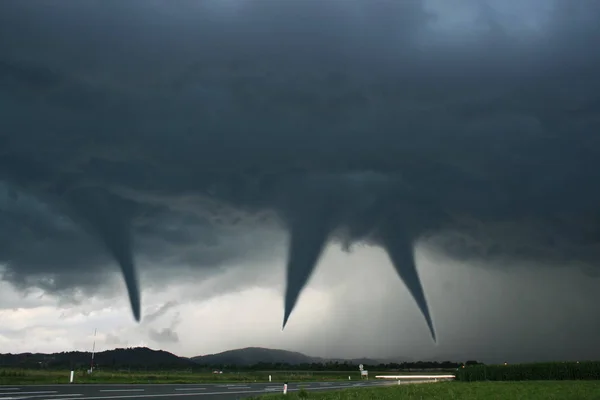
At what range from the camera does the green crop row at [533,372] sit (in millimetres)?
82438

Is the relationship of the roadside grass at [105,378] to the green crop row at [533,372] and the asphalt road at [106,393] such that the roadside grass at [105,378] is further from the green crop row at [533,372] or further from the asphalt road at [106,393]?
the green crop row at [533,372]

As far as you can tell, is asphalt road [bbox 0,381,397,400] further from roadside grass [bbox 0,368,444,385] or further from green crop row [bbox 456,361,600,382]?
green crop row [bbox 456,361,600,382]

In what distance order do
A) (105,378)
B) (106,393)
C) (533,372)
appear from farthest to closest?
(533,372), (105,378), (106,393)

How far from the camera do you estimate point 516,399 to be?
2916cm

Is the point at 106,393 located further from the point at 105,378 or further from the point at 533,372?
the point at 533,372

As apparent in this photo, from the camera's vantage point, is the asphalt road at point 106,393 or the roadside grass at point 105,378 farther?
the roadside grass at point 105,378

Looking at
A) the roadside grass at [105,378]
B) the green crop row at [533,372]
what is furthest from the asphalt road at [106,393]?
the green crop row at [533,372]

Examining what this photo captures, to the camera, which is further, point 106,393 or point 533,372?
point 533,372

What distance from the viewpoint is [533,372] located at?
3378 inches

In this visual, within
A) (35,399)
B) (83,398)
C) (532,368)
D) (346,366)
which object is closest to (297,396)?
(83,398)

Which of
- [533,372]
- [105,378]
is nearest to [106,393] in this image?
[105,378]

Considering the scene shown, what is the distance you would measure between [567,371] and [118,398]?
78661 millimetres

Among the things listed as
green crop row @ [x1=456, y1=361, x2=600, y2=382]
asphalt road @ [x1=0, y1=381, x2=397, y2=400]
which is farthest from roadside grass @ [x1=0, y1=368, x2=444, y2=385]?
green crop row @ [x1=456, y1=361, x2=600, y2=382]

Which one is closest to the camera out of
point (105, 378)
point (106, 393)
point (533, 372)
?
point (106, 393)
